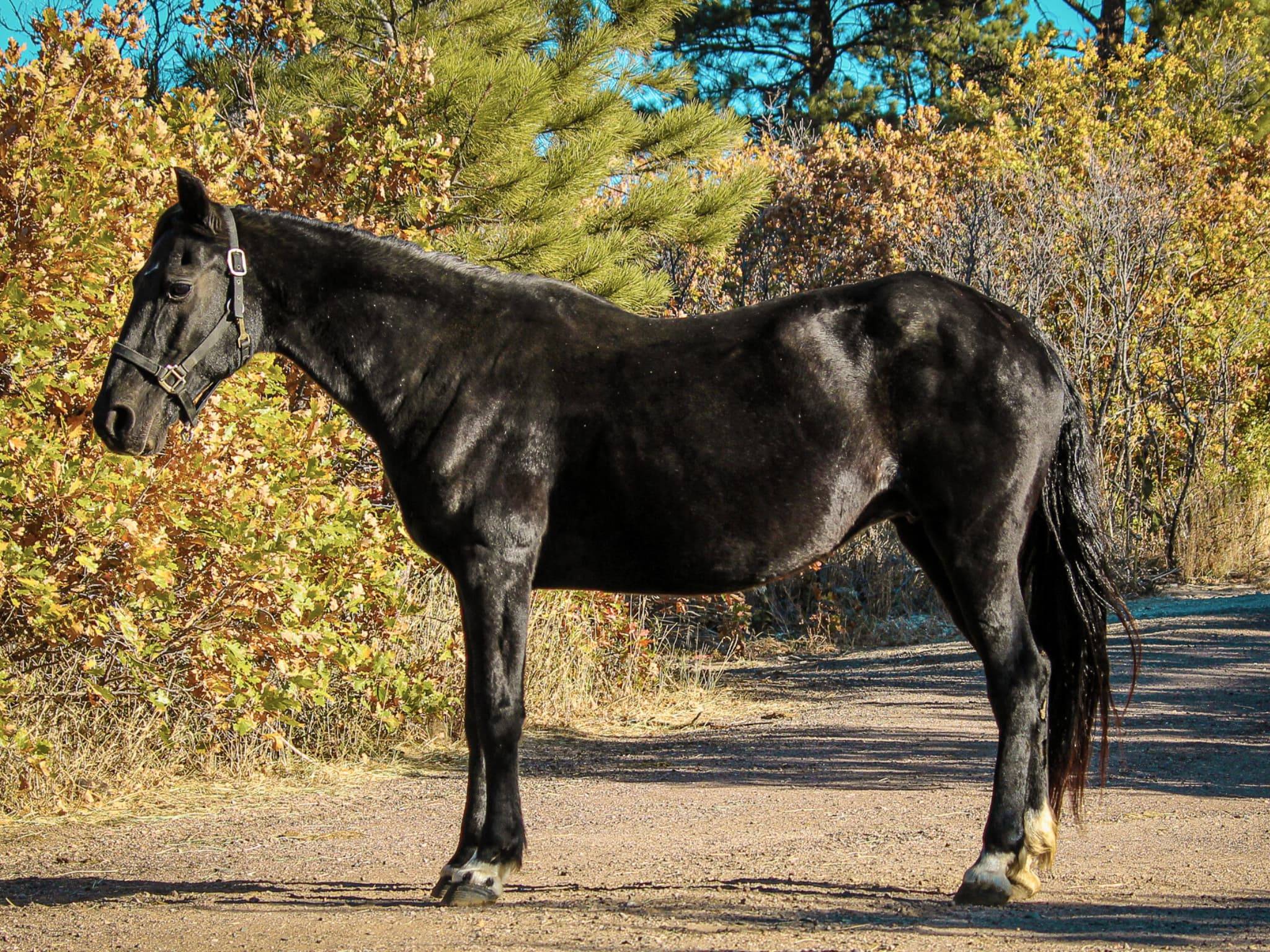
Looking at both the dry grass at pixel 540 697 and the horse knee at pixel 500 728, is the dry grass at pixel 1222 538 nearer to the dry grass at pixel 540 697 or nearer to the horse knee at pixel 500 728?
the dry grass at pixel 540 697

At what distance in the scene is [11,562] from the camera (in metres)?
5.56

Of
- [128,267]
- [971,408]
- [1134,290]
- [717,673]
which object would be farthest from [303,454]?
[1134,290]

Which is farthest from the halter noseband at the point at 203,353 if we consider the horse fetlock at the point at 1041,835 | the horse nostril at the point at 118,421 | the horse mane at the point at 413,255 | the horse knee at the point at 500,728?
the horse fetlock at the point at 1041,835

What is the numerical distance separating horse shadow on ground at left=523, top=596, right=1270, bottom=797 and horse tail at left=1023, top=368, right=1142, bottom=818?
1079 mm

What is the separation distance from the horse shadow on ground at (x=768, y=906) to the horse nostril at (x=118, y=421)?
1.69 metres

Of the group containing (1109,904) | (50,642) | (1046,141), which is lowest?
(1109,904)

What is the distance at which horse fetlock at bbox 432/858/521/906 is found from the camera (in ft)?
14.1

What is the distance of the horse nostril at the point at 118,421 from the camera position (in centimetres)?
434

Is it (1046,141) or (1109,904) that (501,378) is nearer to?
(1109,904)

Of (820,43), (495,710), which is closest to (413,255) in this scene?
(495,710)

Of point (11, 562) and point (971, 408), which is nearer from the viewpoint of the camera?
point (971, 408)

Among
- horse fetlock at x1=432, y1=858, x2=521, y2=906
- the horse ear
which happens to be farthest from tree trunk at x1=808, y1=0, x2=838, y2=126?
horse fetlock at x1=432, y1=858, x2=521, y2=906

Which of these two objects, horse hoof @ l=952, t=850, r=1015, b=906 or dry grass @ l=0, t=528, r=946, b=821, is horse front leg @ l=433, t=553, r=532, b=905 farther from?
dry grass @ l=0, t=528, r=946, b=821

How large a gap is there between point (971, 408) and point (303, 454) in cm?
367
